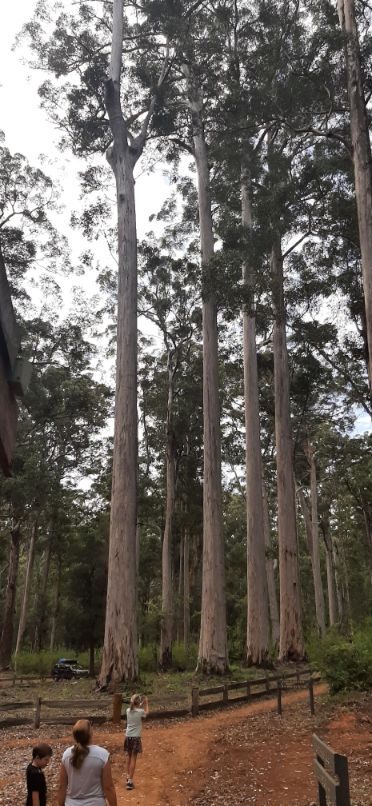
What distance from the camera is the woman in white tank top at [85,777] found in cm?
374

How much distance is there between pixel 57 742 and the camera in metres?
9.35

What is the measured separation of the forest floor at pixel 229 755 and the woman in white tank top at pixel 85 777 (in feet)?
10.9

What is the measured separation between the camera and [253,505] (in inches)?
771

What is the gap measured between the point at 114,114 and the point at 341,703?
1697cm

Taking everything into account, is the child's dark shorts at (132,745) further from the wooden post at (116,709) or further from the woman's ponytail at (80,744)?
the woman's ponytail at (80,744)

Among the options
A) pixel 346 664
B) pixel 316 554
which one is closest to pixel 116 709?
pixel 346 664

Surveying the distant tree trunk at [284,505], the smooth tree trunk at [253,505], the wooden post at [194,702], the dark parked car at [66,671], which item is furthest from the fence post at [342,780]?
the dark parked car at [66,671]

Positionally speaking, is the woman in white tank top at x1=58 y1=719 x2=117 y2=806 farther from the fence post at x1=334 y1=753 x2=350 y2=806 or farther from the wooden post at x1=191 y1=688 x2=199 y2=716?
the wooden post at x1=191 y1=688 x2=199 y2=716

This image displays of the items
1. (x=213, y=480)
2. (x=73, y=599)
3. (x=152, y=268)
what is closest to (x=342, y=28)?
(x=213, y=480)

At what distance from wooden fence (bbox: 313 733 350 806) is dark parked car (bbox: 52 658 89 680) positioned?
21.2 meters

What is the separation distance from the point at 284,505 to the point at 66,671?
460 inches

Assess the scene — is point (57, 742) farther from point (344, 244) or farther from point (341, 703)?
point (344, 244)

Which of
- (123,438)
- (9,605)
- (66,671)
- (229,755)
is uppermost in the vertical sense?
(123,438)

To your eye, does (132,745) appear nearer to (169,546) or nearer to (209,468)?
(209,468)
